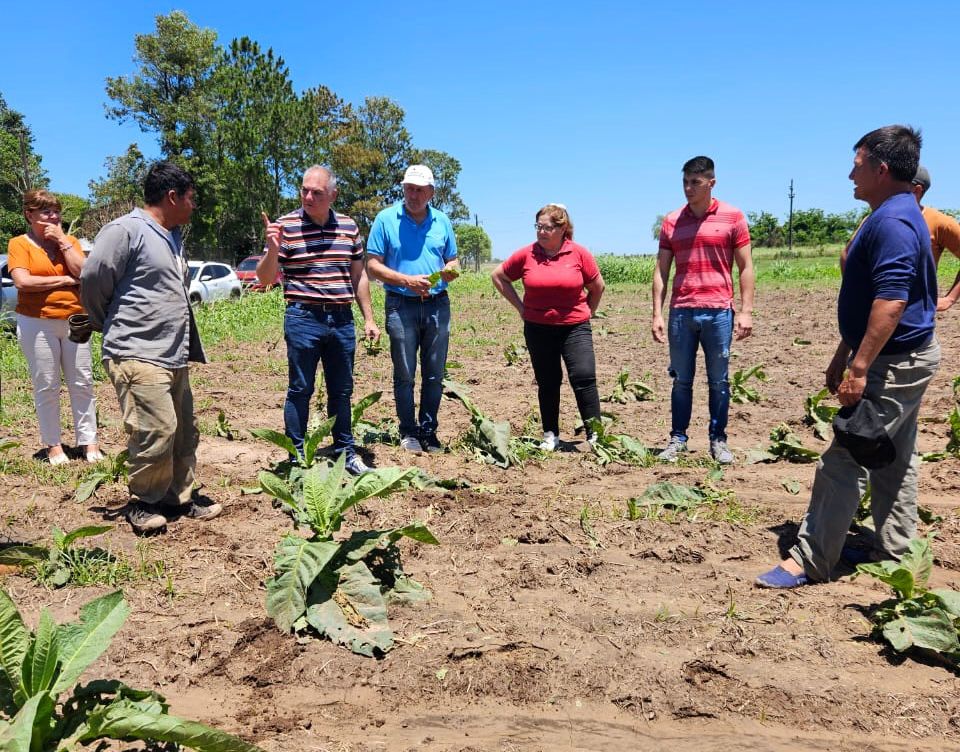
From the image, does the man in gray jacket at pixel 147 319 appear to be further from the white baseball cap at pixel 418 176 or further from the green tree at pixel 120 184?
the green tree at pixel 120 184

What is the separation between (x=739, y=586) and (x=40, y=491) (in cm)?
406

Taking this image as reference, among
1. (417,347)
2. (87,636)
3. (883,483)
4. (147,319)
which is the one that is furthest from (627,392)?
(87,636)

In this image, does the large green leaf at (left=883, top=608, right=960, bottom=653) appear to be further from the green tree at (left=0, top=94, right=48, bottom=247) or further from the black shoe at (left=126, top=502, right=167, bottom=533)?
the green tree at (left=0, top=94, right=48, bottom=247)

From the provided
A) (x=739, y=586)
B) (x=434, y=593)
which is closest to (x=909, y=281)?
(x=739, y=586)

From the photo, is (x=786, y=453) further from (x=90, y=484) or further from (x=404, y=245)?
(x=90, y=484)

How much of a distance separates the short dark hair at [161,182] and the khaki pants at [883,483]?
3.44 meters

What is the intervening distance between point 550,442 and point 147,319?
291cm

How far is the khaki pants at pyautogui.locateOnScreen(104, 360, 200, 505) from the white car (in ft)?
52.1

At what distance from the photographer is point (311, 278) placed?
4566mm

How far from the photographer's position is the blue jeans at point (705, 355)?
4.90 metres

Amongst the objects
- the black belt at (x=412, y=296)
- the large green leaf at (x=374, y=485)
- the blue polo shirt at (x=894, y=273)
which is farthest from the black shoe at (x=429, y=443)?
the blue polo shirt at (x=894, y=273)

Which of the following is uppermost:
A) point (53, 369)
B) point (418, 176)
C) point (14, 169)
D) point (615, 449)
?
point (14, 169)

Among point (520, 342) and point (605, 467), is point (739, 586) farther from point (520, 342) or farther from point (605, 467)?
point (520, 342)

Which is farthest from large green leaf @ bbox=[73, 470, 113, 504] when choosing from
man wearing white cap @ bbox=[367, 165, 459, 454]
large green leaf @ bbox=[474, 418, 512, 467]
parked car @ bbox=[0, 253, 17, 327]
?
parked car @ bbox=[0, 253, 17, 327]
